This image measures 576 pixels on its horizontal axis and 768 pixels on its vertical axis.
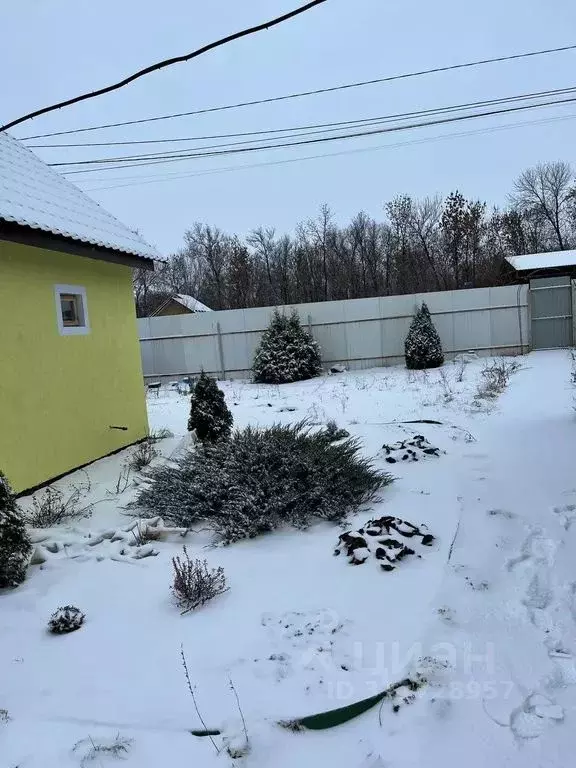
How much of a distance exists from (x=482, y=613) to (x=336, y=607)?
738 millimetres

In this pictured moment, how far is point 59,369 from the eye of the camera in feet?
18.4

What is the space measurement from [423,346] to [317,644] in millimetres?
11426

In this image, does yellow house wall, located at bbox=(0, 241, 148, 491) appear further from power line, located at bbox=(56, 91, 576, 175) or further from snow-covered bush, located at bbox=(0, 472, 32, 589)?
power line, located at bbox=(56, 91, 576, 175)

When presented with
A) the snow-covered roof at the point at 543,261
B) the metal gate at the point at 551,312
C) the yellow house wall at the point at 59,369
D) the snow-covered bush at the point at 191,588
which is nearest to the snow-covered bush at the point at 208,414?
the yellow house wall at the point at 59,369

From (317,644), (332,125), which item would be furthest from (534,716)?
(332,125)

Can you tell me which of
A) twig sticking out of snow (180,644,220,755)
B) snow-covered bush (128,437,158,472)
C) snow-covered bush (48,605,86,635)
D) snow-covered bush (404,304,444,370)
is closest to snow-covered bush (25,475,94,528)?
snow-covered bush (128,437,158,472)

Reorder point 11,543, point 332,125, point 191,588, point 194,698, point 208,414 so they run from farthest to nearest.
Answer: point 332,125 < point 208,414 < point 11,543 < point 191,588 < point 194,698

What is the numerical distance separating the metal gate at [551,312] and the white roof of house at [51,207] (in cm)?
1096

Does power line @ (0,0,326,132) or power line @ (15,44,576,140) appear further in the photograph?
power line @ (15,44,576,140)

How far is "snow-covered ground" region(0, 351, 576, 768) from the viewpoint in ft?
6.27

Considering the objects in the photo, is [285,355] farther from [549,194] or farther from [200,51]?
[549,194]

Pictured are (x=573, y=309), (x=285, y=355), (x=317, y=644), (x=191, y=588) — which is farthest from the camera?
(x=573, y=309)

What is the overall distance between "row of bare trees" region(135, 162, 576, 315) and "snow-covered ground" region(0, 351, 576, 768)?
21.6 meters

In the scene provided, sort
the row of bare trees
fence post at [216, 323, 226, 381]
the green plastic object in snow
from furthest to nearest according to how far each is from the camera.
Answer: the row of bare trees → fence post at [216, 323, 226, 381] → the green plastic object in snow
